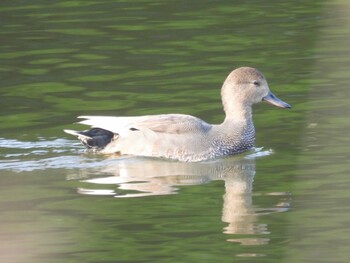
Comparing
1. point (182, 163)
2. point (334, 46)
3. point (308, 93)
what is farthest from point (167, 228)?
point (334, 46)

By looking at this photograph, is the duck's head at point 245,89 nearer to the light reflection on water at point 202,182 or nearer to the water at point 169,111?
the water at point 169,111

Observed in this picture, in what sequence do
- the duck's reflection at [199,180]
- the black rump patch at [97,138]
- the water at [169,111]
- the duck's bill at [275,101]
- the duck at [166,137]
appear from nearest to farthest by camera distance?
the water at [169,111] → the duck's reflection at [199,180] → the duck at [166,137] → the black rump patch at [97,138] → the duck's bill at [275,101]

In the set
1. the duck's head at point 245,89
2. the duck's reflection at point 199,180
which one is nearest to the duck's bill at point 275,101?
the duck's head at point 245,89

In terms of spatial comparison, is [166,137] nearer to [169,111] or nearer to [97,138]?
[97,138]

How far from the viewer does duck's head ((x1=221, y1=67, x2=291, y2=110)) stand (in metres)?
12.5

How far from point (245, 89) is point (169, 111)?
102 centimetres

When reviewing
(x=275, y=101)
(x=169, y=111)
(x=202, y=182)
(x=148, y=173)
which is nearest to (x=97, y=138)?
(x=148, y=173)

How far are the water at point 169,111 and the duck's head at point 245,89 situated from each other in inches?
15.7

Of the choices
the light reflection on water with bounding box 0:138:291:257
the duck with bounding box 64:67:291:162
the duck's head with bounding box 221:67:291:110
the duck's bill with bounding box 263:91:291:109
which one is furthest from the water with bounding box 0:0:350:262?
the duck's head with bounding box 221:67:291:110

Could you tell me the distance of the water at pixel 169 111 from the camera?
8.80 meters

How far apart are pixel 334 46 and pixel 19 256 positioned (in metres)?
10.6

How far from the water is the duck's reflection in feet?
0.07

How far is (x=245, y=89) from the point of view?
492 inches

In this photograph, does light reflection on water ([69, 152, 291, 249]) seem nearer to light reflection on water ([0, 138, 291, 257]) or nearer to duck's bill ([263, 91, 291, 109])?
light reflection on water ([0, 138, 291, 257])
